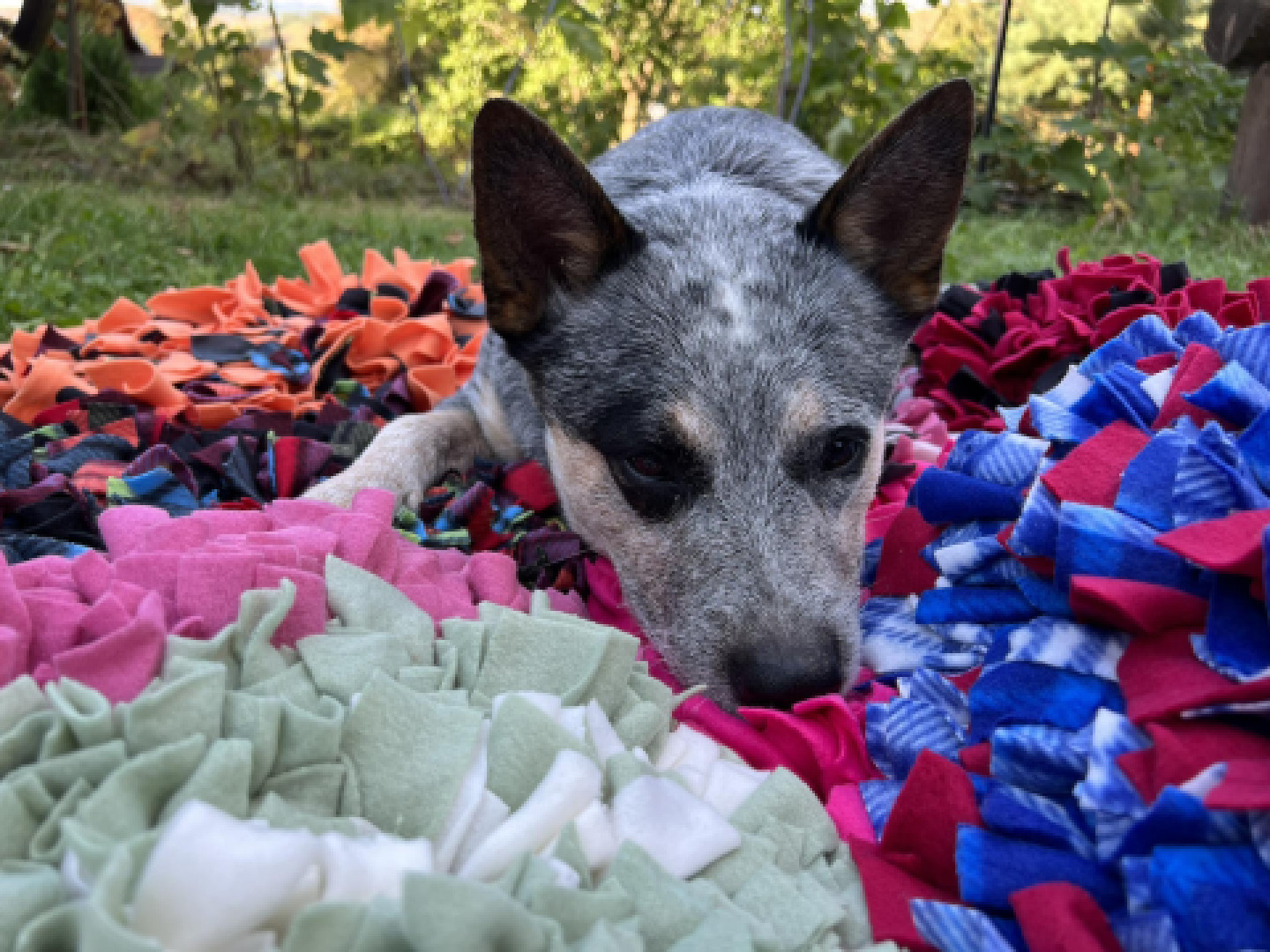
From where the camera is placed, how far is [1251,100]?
7719 millimetres

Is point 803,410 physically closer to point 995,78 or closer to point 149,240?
point 149,240

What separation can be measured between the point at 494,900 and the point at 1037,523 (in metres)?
1.10

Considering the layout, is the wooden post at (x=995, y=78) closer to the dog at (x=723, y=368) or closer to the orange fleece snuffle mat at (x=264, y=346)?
the orange fleece snuffle mat at (x=264, y=346)

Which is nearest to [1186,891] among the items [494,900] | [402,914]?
[494,900]

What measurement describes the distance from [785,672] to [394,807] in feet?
Result: 2.81

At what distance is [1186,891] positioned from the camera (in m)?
1.31

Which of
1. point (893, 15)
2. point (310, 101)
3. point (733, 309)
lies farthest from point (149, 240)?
point (733, 309)

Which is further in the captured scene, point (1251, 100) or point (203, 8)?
point (1251, 100)

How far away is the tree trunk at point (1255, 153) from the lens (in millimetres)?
7570

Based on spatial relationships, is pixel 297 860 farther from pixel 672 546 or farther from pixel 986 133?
pixel 986 133

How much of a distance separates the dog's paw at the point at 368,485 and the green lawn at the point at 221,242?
263cm

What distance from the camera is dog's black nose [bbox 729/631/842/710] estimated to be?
209cm

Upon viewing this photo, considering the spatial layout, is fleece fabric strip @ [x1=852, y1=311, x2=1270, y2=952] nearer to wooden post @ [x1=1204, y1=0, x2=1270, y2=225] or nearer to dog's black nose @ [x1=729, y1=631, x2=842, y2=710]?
dog's black nose @ [x1=729, y1=631, x2=842, y2=710]

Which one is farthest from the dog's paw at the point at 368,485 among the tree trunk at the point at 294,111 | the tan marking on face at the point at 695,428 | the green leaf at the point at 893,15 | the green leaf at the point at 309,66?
the tree trunk at the point at 294,111
